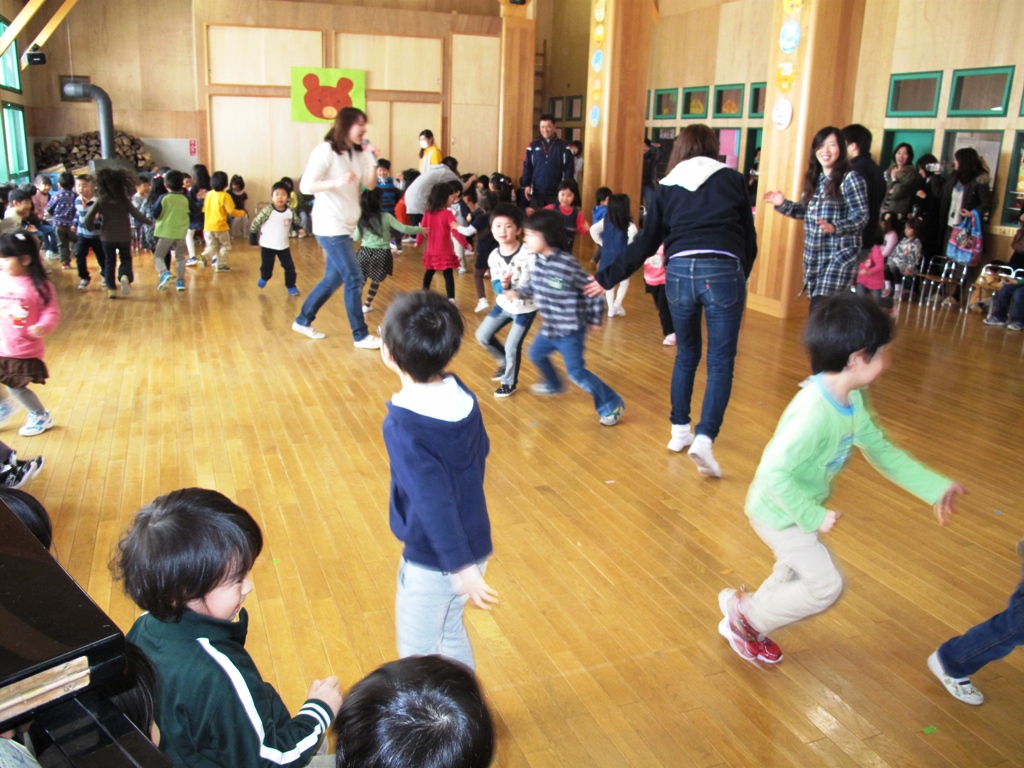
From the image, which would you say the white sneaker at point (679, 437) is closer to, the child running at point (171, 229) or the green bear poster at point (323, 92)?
the child running at point (171, 229)

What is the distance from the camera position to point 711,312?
12.7 feet

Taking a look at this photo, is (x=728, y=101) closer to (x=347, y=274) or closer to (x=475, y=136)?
(x=475, y=136)

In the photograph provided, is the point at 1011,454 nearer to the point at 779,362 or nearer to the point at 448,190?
the point at 779,362

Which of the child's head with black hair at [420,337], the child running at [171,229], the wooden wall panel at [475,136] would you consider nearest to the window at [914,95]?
the wooden wall panel at [475,136]

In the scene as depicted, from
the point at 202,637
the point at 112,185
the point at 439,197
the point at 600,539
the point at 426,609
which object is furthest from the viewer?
the point at 112,185

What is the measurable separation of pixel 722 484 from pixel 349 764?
10.1ft

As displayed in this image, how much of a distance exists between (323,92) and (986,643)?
13156 mm

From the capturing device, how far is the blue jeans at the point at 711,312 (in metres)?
3.79

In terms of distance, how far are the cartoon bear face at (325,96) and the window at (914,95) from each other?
26.0ft

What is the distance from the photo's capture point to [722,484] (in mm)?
3873

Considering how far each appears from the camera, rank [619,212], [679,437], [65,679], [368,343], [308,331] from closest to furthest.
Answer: [65,679] → [679,437] → [368,343] → [619,212] → [308,331]

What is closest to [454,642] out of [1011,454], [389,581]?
[389,581]

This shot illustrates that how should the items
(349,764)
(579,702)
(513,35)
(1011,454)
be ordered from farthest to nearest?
1. (513,35)
2. (1011,454)
3. (579,702)
4. (349,764)

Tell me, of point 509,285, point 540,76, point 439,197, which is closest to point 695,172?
point 509,285
